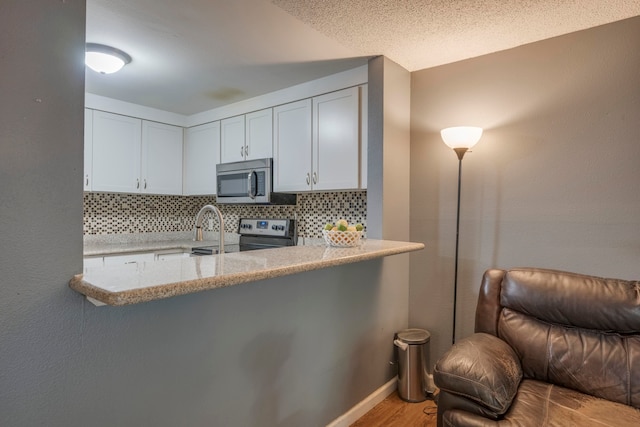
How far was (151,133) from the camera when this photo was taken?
368cm

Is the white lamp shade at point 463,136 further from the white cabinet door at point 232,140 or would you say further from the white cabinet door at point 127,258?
the white cabinet door at point 127,258

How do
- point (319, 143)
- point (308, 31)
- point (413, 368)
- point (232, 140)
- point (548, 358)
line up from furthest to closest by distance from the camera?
point (232, 140)
point (319, 143)
point (413, 368)
point (308, 31)
point (548, 358)

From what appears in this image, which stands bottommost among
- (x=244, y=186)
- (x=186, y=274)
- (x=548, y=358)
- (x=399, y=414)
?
(x=399, y=414)

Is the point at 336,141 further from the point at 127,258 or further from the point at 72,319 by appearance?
the point at 127,258

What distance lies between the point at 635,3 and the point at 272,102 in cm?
242

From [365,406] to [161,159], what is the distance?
3.07m

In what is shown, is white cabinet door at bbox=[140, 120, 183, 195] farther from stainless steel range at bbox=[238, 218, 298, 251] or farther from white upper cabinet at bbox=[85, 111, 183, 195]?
stainless steel range at bbox=[238, 218, 298, 251]

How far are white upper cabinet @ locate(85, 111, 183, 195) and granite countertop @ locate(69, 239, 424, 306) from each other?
2.49 m

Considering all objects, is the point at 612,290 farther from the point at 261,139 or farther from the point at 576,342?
the point at 261,139

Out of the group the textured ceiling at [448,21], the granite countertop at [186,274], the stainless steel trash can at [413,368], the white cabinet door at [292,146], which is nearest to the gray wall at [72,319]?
the granite countertop at [186,274]

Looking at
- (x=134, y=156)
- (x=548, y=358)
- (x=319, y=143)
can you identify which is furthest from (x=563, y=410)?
(x=134, y=156)

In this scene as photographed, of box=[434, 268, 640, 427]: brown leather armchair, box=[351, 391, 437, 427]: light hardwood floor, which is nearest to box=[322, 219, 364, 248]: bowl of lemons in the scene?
box=[434, 268, 640, 427]: brown leather armchair

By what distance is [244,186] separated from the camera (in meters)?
3.34

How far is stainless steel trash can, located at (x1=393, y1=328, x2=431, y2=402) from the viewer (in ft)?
7.73
